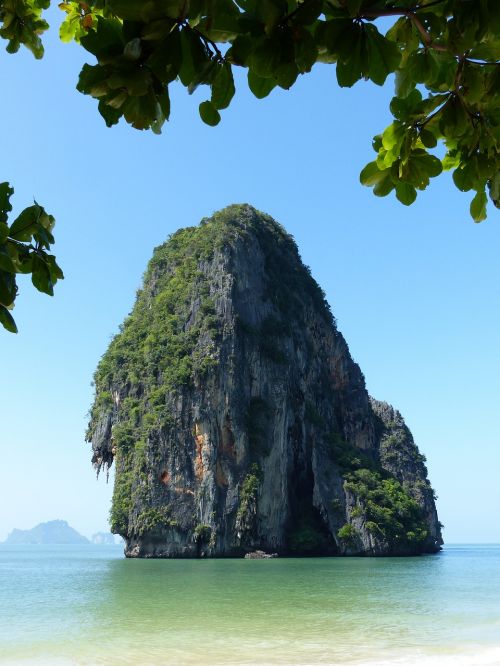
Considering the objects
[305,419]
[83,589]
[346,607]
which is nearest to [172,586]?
[83,589]

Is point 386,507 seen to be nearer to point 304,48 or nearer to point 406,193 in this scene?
point 406,193

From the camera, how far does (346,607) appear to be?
11180 mm

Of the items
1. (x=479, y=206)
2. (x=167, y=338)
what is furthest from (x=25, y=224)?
(x=167, y=338)

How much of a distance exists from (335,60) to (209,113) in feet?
0.77

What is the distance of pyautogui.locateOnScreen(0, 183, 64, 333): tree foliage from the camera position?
42.5 inches

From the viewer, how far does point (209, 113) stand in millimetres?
1097

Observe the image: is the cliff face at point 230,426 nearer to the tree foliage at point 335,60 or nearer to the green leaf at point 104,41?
the tree foliage at point 335,60

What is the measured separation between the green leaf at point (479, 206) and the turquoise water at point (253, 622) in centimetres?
665

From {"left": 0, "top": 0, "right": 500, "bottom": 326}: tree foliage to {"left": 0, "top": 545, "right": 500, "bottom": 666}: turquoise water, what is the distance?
6.81 meters

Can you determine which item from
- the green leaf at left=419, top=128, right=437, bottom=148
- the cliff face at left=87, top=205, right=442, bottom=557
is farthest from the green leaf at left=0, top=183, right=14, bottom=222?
the cliff face at left=87, top=205, right=442, bottom=557

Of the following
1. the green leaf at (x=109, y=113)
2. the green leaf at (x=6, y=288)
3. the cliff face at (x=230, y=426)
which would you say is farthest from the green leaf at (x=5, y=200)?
the cliff face at (x=230, y=426)

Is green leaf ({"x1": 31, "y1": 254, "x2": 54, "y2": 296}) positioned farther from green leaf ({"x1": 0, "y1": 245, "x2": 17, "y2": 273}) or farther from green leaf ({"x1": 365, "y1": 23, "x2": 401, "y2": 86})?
green leaf ({"x1": 365, "y1": 23, "x2": 401, "y2": 86})

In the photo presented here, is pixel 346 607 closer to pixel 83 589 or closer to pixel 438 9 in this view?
pixel 83 589

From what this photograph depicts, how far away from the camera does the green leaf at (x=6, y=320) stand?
3.61 feet
